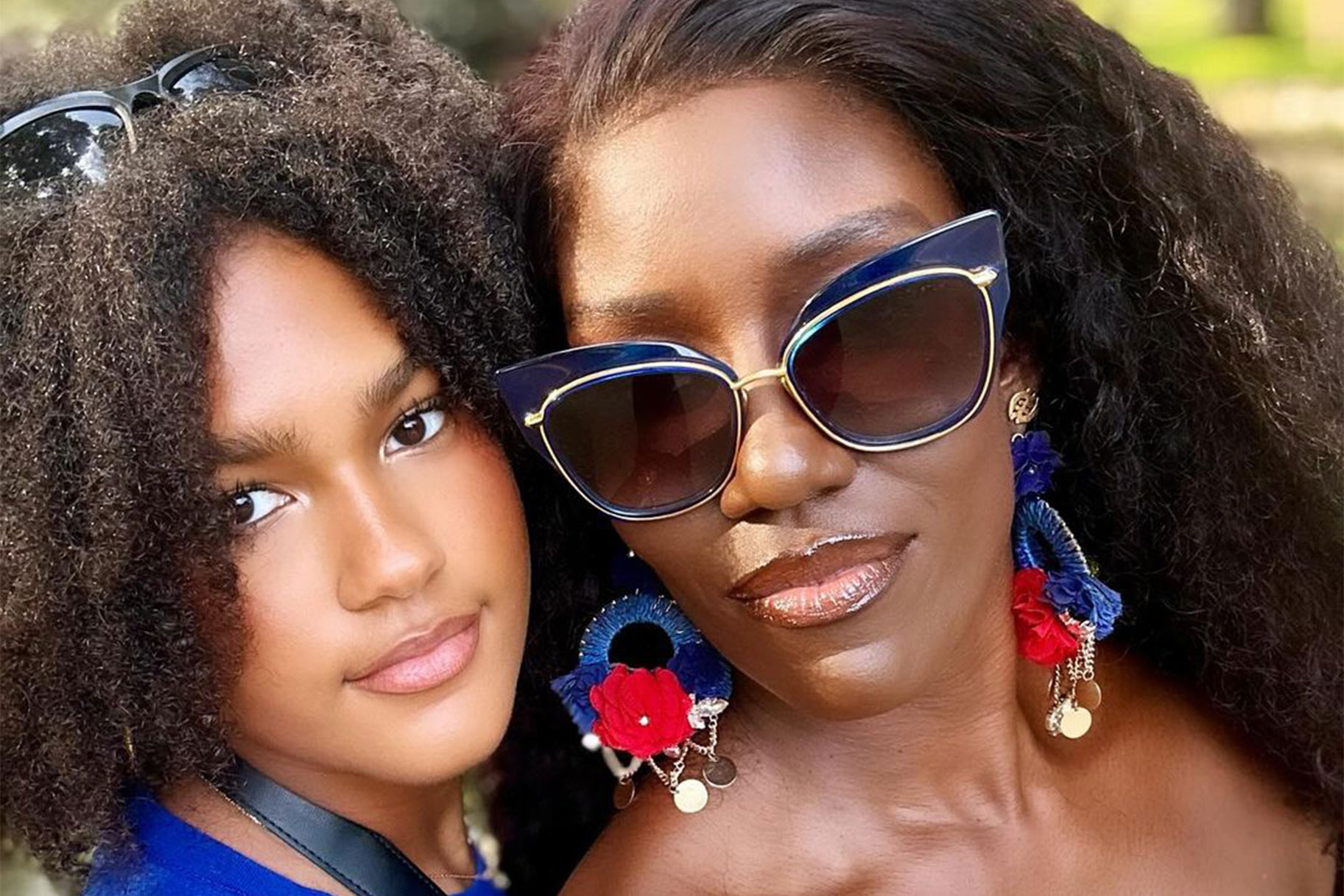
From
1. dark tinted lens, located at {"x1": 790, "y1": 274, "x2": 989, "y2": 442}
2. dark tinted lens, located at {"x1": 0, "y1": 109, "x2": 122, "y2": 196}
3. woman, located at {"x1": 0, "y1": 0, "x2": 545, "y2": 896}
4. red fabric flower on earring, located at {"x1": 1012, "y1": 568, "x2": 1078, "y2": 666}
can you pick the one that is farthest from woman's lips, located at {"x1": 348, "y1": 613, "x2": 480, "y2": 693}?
red fabric flower on earring, located at {"x1": 1012, "y1": 568, "x2": 1078, "y2": 666}

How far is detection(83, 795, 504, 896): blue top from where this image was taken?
2236 mm

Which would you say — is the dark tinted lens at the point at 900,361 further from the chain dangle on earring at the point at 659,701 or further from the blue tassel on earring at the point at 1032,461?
the chain dangle on earring at the point at 659,701

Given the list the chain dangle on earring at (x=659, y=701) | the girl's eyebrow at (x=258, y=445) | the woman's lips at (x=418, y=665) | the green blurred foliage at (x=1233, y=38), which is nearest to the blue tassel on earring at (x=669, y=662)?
the chain dangle on earring at (x=659, y=701)

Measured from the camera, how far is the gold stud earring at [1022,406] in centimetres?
234

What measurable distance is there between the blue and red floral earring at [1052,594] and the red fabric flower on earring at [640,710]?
59 cm

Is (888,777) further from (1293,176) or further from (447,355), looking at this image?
(1293,176)

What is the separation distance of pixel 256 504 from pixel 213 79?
66cm

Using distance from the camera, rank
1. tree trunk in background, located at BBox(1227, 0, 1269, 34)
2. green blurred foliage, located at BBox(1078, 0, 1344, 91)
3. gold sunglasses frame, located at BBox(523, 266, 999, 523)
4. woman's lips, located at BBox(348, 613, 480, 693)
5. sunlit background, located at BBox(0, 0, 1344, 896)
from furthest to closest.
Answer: tree trunk in background, located at BBox(1227, 0, 1269, 34), green blurred foliage, located at BBox(1078, 0, 1344, 91), sunlit background, located at BBox(0, 0, 1344, 896), woman's lips, located at BBox(348, 613, 480, 693), gold sunglasses frame, located at BBox(523, 266, 999, 523)

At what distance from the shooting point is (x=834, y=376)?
1.95m

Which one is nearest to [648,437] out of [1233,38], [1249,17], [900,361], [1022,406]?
[900,361]

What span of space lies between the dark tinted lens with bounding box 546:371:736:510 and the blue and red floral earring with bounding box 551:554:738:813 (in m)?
0.35

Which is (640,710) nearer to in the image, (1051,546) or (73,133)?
(1051,546)

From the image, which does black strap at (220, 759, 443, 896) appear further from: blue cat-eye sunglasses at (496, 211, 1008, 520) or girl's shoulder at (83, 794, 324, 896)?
blue cat-eye sunglasses at (496, 211, 1008, 520)

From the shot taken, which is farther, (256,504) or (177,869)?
(177,869)
